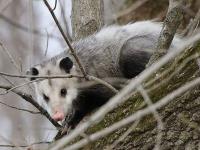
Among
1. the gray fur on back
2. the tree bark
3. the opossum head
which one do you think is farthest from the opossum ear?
the tree bark

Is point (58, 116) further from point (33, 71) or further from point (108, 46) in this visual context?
point (108, 46)

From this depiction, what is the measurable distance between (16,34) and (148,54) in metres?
6.79

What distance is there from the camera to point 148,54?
5.47 metres

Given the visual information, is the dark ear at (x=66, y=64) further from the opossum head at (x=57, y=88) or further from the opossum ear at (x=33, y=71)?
the opossum ear at (x=33, y=71)

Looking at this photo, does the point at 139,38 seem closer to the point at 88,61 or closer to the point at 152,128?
the point at 88,61

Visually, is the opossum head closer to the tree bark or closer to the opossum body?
the opossum body

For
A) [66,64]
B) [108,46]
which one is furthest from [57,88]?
[108,46]

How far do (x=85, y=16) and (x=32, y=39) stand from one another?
73cm

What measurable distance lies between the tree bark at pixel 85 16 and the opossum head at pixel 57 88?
1.76ft

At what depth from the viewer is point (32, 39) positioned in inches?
199

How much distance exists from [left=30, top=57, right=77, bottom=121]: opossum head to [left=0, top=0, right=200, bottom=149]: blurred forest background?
0.15 m

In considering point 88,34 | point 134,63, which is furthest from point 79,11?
point 134,63

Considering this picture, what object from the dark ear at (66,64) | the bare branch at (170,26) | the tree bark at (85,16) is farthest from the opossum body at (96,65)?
the bare branch at (170,26)

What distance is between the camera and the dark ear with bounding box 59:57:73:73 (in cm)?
519
